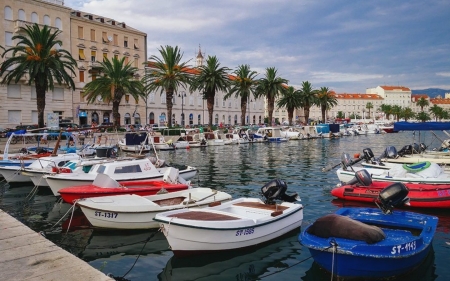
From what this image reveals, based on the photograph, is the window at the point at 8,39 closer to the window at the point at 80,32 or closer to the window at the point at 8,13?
the window at the point at 8,13

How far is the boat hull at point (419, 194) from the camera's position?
14.7 metres

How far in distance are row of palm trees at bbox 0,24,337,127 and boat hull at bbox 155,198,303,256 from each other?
3489 centimetres

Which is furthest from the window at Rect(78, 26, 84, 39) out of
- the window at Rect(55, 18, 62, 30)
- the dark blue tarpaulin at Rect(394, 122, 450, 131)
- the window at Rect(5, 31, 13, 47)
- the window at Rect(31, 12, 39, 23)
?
the dark blue tarpaulin at Rect(394, 122, 450, 131)

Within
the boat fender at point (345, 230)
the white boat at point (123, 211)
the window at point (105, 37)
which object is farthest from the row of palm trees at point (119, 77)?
the boat fender at point (345, 230)

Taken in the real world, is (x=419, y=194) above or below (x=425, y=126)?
below

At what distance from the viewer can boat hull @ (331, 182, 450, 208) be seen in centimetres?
1471

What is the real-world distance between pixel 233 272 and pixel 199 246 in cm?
109

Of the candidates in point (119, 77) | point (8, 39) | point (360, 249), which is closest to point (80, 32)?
point (8, 39)

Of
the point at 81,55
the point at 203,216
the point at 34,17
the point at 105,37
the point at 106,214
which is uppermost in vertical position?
the point at 34,17

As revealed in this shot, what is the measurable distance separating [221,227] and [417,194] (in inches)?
373

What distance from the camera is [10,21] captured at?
2291 inches

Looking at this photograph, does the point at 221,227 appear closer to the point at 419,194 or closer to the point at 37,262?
the point at 37,262

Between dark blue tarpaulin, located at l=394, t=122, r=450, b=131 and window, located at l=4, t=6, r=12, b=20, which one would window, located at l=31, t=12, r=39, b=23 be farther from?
dark blue tarpaulin, located at l=394, t=122, r=450, b=131

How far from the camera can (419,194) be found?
15.1m
